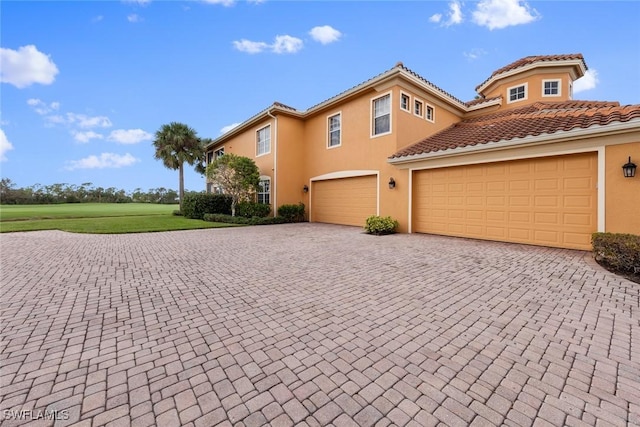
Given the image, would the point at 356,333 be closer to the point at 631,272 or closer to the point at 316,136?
the point at 631,272

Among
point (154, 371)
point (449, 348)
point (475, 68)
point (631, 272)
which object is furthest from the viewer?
point (475, 68)

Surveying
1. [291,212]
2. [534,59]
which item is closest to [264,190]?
[291,212]

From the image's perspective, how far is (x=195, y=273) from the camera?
5176 millimetres

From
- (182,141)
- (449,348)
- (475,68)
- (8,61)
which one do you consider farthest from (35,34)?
(475,68)

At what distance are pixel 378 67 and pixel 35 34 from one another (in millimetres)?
15532

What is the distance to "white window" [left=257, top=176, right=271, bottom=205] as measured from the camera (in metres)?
15.6

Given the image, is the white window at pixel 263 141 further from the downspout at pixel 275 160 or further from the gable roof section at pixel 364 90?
the downspout at pixel 275 160

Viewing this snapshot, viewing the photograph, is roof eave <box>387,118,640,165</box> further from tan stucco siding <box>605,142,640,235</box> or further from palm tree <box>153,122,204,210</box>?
palm tree <box>153,122,204,210</box>

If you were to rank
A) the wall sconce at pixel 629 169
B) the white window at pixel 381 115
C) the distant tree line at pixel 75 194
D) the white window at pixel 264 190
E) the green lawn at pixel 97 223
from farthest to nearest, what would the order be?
the distant tree line at pixel 75 194, the white window at pixel 264 190, the green lawn at pixel 97 223, the white window at pixel 381 115, the wall sconce at pixel 629 169

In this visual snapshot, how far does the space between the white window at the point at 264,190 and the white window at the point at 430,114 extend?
900 cm

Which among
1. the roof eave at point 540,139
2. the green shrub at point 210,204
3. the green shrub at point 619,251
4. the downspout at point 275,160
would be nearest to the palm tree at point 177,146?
the green shrub at point 210,204

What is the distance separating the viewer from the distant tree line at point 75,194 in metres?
37.5

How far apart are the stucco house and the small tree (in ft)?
3.57

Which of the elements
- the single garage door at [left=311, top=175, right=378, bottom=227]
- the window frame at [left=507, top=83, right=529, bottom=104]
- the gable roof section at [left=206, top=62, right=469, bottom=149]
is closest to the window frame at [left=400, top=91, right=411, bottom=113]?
the gable roof section at [left=206, top=62, right=469, bottom=149]
